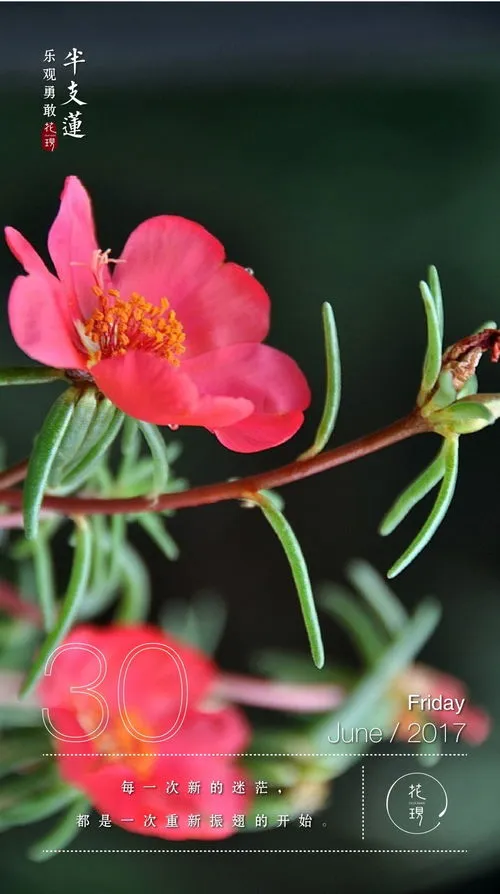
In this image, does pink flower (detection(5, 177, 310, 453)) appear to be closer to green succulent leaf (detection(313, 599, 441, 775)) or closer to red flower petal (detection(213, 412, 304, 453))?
red flower petal (detection(213, 412, 304, 453))

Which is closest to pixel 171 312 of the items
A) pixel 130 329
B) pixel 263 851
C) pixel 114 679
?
pixel 130 329

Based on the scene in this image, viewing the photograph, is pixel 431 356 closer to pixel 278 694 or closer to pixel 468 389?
pixel 468 389

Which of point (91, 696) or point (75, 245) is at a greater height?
point (75, 245)

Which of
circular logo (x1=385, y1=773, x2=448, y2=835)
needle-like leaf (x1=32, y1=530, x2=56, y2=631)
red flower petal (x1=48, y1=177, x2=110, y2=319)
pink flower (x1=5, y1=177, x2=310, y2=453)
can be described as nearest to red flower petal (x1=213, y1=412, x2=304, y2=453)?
pink flower (x1=5, y1=177, x2=310, y2=453)

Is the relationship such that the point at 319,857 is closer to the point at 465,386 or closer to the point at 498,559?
the point at 498,559

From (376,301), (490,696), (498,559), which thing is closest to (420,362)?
(376,301)

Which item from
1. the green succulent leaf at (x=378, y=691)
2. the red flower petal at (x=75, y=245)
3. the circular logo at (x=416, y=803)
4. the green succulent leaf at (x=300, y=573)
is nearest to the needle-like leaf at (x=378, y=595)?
the green succulent leaf at (x=378, y=691)
